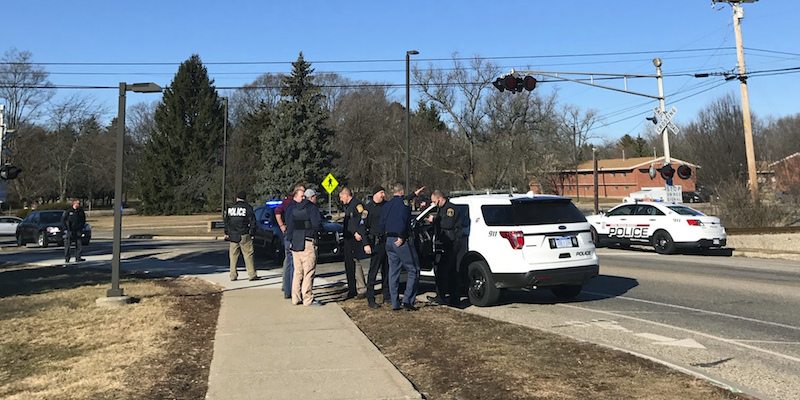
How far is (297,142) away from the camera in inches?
1721

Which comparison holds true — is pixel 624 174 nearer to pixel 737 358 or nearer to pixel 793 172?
pixel 793 172

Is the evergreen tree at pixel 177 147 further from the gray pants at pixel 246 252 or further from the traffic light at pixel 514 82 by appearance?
the gray pants at pixel 246 252

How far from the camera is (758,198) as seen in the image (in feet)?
83.1

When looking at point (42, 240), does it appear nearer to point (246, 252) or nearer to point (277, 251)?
point (277, 251)

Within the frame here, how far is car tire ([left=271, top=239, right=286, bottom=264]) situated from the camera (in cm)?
1608

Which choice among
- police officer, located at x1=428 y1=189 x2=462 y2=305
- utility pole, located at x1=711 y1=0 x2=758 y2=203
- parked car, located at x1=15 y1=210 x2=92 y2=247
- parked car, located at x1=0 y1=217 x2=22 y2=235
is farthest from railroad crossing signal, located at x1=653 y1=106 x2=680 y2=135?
parked car, located at x1=0 y1=217 x2=22 y2=235

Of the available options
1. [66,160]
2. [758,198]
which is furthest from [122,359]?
[66,160]

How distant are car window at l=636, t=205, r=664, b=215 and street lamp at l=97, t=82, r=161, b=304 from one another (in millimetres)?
14706

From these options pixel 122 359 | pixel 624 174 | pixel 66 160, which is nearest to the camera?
pixel 122 359

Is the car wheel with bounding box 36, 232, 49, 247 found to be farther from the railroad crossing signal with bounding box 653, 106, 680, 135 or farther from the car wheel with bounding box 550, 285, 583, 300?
the railroad crossing signal with bounding box 653, 106, 680, 135

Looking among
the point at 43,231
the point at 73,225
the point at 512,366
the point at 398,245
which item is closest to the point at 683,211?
the point at 398,245

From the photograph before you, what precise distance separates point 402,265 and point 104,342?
388cm

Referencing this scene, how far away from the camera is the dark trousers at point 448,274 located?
937 centimetres

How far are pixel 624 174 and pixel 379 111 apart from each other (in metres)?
41.9
